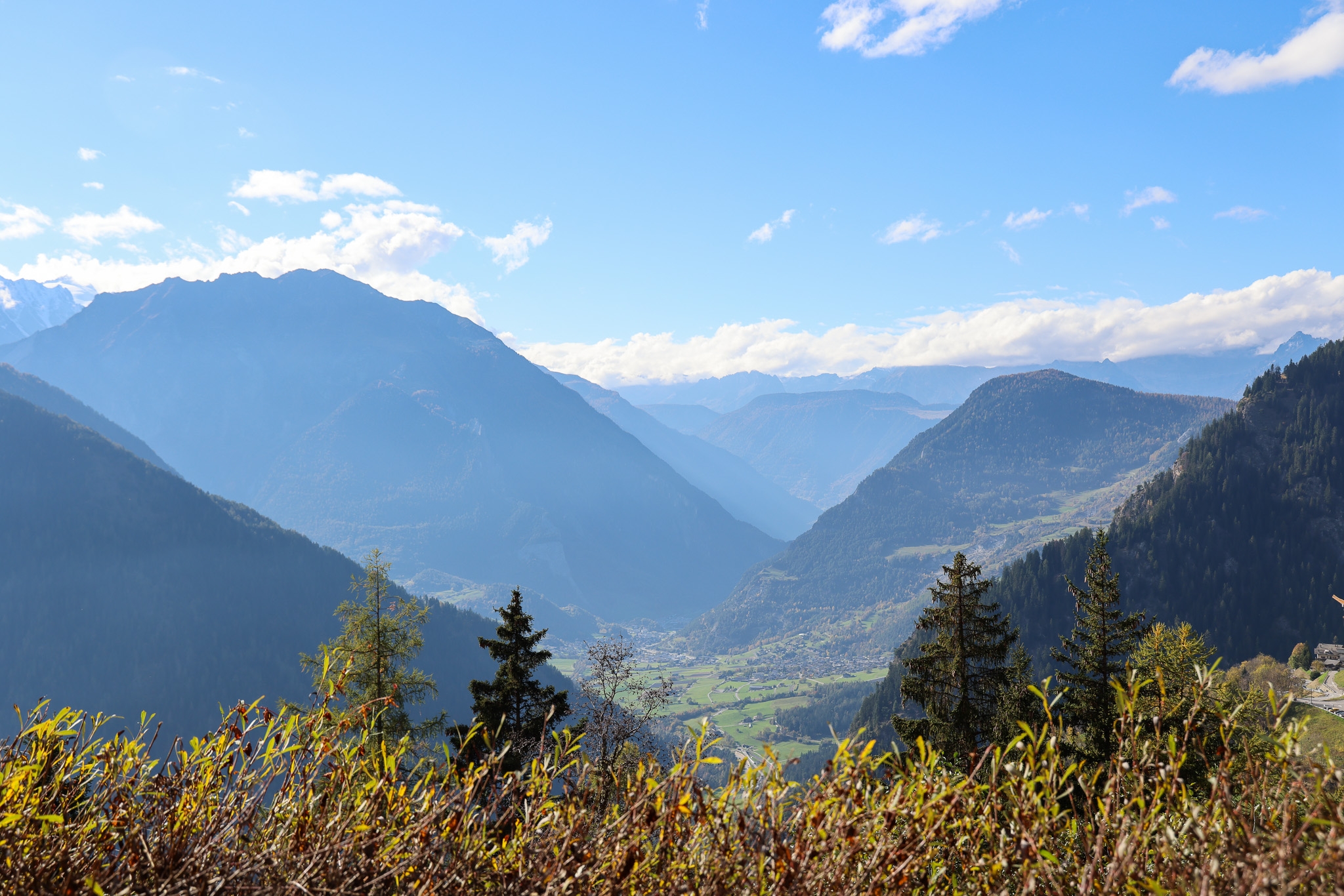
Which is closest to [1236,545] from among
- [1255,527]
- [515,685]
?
[1255,527]

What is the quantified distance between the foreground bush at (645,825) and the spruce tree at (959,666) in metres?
20.7

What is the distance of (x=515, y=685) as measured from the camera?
71.1 ft

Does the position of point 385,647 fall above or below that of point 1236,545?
above

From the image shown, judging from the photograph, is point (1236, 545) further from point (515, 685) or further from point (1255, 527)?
point (515, 685)

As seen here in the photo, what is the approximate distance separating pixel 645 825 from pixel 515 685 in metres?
19.8

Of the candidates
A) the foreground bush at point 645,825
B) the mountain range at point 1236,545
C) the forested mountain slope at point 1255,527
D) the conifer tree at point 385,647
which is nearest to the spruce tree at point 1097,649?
the conifer tree at point 385,647

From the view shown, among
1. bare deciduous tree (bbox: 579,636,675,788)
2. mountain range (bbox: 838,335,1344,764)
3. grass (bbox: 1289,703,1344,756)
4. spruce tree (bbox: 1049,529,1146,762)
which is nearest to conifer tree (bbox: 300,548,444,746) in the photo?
bare deciduous tree (bbox: 579,636,675,788)

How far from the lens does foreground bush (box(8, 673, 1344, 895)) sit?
279 cm

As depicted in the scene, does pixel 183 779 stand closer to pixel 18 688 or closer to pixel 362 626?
pixel 362 626

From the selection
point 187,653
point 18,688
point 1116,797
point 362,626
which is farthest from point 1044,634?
point 18,688

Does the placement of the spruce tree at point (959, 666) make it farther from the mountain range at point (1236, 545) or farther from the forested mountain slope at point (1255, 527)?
the forested mountain slope at point (1255, 527)

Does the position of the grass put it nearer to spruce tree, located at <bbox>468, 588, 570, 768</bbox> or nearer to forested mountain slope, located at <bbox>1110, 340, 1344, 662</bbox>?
spruce tree, located at <bbox>468, 588, 570, 768</bbox>

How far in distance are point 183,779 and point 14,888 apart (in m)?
0.74

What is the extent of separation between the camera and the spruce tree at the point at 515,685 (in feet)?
69.2
